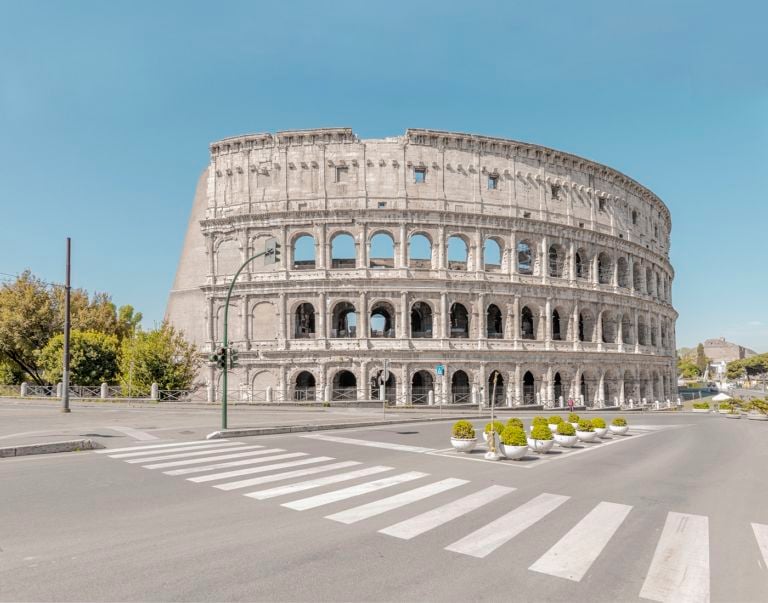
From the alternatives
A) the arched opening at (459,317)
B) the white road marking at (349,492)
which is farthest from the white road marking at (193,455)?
the arched opening at (459,317)

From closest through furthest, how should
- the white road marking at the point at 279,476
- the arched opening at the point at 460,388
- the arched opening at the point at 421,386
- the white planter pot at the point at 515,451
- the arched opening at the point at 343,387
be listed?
the white road marking at the point at 279,476 < the white planter pot at the point at 515,451 < the arched opening at the point at 343,387 < the arched opening at the point at 460,388 < the arched opening at the point at 421,386

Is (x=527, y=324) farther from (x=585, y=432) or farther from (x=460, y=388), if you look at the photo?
(x=585, y=432)

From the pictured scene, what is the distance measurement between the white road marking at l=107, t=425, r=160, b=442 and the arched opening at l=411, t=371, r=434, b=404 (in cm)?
2200

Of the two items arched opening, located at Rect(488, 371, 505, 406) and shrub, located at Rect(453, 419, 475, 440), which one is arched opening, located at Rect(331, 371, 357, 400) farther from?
shrub, located at Rect(453, 419, 475, 440)

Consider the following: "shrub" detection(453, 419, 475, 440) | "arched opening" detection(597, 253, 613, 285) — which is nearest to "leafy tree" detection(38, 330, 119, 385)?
"shrub" detection(453, 419, 475, 440)

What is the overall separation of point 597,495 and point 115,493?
28.7 ft

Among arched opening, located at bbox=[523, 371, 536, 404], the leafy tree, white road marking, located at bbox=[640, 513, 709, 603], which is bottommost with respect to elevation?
arched opening, located at bbox=[523, 371, 536, 404]

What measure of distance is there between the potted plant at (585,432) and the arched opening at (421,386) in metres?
20.3

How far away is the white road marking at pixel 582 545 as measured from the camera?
5668 millimetres

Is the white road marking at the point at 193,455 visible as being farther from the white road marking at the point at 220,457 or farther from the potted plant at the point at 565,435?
the potted plant at the point at 565,435

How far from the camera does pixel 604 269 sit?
4559 centimetres

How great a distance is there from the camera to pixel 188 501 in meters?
8.52

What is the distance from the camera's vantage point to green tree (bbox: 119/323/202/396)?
3509 cm

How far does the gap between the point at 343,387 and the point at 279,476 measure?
2764 cm
